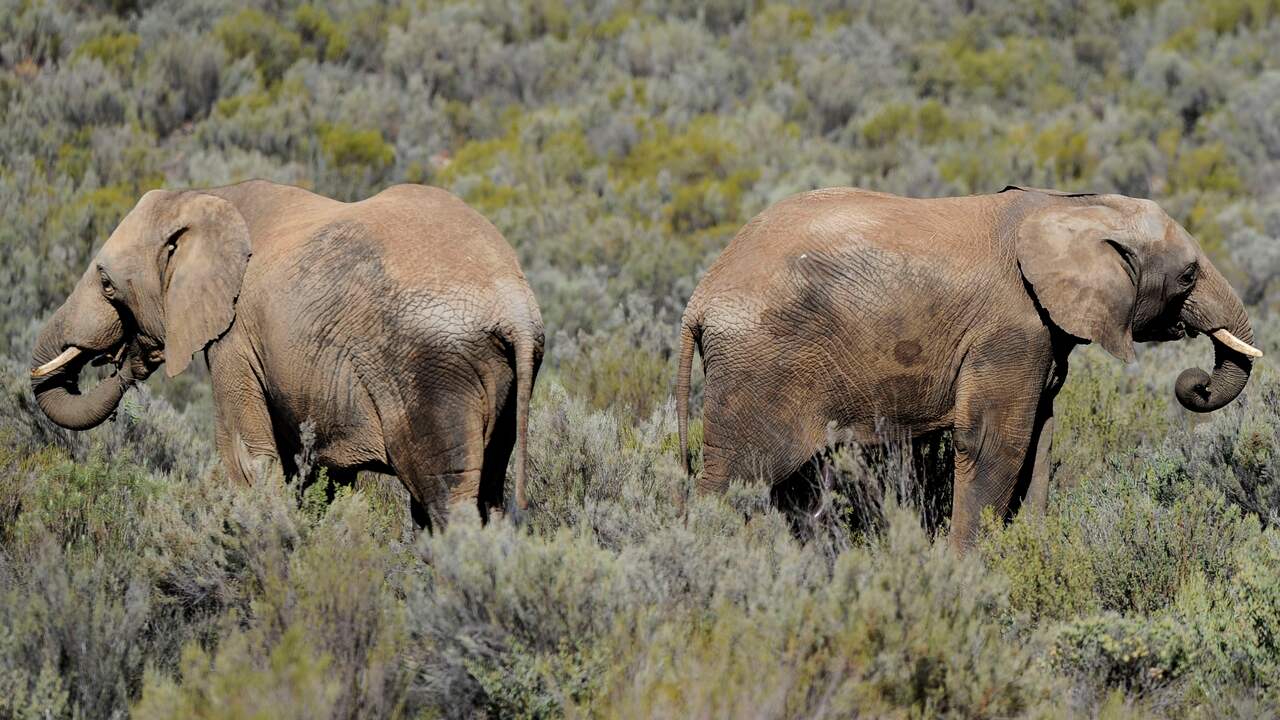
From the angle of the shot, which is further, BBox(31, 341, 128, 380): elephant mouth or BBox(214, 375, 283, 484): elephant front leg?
BBox(31, 341, 128, 380): elephant mouth

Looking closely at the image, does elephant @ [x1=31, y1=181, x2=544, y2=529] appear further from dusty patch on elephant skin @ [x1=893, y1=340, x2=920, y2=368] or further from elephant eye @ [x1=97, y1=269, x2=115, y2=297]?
dusty patch on elephant skin @ [x1=893, y1=340, x2=920, y2=368]

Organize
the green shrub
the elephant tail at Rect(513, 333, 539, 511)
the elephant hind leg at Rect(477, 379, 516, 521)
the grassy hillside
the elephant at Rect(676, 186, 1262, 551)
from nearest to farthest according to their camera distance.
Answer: the grassy hillside < the elephant tail at Rect(513, 333, 539, 511) < the elephant hind leg at Rect(477, 379, 516, 521) < the elephant at Rect(676, 186, 1262, 551) < the green shrub

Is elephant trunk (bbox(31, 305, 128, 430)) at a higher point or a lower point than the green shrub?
higher

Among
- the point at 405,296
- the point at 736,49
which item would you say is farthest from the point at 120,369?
the point at 736,49

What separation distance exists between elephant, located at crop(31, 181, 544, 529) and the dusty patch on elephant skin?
5.62 feet

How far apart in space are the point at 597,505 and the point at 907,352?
5.35ft

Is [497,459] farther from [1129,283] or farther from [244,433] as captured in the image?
[1129,283]

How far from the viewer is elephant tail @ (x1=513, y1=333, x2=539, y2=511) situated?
588cm

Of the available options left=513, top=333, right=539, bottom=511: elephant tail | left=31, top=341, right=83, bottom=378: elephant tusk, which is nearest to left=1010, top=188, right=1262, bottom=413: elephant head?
left=513, top=333, right=539, bottom=511: elephant tail

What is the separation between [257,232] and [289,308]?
0.63 m

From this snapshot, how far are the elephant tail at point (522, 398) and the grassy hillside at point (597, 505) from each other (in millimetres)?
369

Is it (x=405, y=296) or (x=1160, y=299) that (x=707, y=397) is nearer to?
(x=405, y=296)

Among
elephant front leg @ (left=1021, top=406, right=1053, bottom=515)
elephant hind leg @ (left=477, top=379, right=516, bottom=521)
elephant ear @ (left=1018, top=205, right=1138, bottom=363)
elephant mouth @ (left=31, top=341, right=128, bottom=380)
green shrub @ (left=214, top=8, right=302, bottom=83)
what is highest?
elephant ear @ (left=1018, top=205, right=1138, bottom=363)

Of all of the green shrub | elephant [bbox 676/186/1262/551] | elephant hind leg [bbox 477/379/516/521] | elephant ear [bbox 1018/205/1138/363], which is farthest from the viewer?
the green shrub
